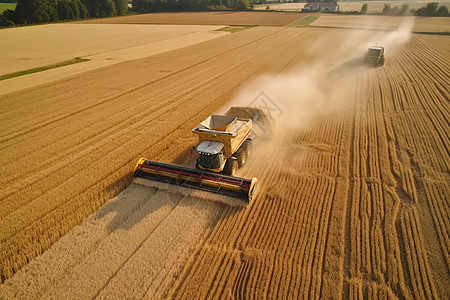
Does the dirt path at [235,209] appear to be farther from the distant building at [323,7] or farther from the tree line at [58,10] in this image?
the distant building at [323,7]

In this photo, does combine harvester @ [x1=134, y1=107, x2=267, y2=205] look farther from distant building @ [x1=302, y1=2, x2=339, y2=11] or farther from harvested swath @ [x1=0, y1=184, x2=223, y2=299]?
distant building @ [x1=302, y1=2, x2=339, y2=11]

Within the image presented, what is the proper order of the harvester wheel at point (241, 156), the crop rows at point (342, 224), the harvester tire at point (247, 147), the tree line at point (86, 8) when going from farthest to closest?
the tree line at point (86, 8) < the harvester tire at point (247, 147) < the harvester wheel at point (241, 156) < the crop rows at point (342, 224)

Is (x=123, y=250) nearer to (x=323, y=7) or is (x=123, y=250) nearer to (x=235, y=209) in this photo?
(x=235, y=209)

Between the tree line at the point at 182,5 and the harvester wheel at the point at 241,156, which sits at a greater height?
the tree line at the point at 182,5

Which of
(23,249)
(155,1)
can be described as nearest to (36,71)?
(23,249)

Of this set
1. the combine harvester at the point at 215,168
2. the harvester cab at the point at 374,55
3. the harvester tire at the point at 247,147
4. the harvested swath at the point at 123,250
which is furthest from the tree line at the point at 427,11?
the harvested swath at the point at 123,250

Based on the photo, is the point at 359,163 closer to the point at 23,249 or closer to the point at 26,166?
the point at 23,249

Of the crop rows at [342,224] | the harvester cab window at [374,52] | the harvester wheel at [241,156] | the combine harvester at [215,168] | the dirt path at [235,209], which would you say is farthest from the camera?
the harvester cab window at [374,52]
